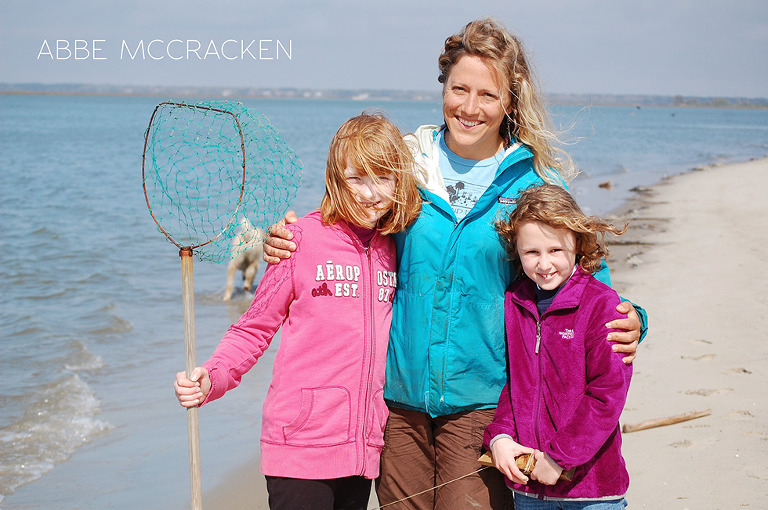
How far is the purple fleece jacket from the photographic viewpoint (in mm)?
2764

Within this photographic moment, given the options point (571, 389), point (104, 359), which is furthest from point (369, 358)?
point (104, 359)

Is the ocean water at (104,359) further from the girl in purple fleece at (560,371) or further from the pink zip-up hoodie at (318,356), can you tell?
the pink zip-up hoodie at (318,356)

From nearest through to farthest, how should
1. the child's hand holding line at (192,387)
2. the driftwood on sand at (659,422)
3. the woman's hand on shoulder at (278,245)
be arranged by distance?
1. the child's hand holding line at (192,387)
2. the woman's hand on shoulder at (278,245)
3. the driftwood on sand at (659,422)

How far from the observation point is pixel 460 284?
306 centimetres

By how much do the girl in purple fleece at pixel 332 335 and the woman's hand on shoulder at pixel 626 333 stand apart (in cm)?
91

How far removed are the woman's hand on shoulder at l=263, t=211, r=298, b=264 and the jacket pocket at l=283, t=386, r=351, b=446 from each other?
1.79ft

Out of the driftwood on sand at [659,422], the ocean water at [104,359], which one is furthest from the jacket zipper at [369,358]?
the driftwood on sand at [659,422]

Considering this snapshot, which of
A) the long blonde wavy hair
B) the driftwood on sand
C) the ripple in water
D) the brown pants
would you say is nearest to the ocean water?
the ripple in water

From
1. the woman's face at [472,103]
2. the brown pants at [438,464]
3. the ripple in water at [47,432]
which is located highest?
the woman's face at [472,103]

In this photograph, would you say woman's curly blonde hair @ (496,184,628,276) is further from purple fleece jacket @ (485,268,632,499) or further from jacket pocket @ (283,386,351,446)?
jacket pocket @ (283,386,351,446)

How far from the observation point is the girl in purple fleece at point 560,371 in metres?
2.78

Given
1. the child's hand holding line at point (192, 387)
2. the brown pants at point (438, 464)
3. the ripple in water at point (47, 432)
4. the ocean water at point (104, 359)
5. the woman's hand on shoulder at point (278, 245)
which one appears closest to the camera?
the child's hand holding line at point (192, 387)

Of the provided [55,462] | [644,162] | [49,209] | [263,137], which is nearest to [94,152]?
[49,209]

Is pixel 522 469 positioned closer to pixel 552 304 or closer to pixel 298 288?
pixel 552 304
